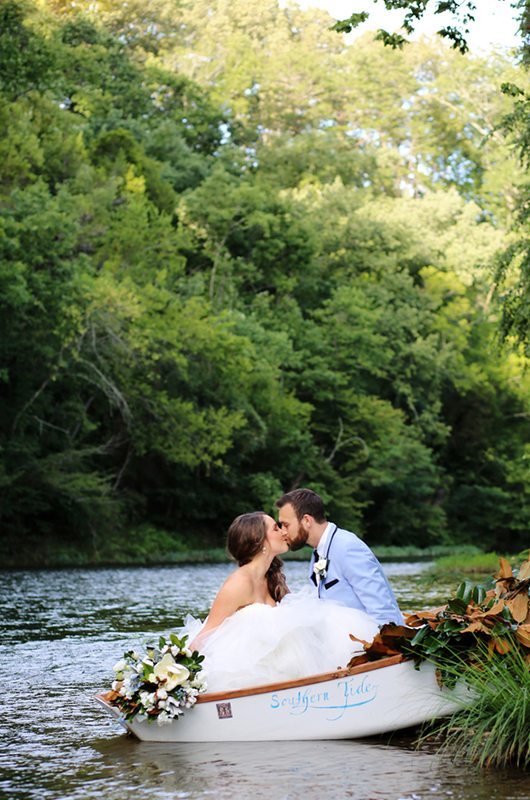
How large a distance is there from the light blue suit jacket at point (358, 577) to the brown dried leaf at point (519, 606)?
880 mm

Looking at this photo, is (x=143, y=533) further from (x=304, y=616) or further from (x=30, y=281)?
(x=304, y=616)

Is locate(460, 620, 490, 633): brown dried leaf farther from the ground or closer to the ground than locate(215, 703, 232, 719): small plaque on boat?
farther from the ground

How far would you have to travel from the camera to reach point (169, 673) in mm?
7797

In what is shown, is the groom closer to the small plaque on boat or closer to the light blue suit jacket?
the light blue suit jacket

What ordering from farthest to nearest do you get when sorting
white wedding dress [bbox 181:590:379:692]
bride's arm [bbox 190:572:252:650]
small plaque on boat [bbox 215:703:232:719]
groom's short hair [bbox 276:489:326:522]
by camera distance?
bride's arm [bbox 190:572:252:650] → groom's short hair [bbox 276:489:326:522] → white wedding dress [bbox 181:590:379:692] → small plaque on boat [bbox 215:703:232:719]

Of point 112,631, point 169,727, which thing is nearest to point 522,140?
point 112,631

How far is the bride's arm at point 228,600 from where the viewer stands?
27.9ft

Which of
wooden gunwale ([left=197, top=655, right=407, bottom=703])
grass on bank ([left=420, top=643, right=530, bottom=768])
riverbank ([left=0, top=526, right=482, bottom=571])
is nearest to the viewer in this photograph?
grass on bank ([left=420, top=643, right=530, bottom=768])

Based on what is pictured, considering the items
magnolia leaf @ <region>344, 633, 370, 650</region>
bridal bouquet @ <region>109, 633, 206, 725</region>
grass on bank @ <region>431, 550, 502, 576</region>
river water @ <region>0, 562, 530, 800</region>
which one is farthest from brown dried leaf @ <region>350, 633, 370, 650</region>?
grass on bank @ <region>431, 550, 502, 576</region>

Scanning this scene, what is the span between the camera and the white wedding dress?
8031mm

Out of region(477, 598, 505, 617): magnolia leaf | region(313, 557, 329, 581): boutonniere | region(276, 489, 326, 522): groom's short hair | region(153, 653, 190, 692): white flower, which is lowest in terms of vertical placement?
region(153, 653, 190, 692): white flower

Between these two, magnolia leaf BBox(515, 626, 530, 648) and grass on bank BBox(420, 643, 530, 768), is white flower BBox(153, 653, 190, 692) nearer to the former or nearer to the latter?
grass on bank BBox(420, 643, 530, 768)

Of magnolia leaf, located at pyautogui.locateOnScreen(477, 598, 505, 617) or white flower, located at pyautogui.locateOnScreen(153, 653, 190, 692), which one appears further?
white flower, located at pyautogui.locateOnScreen(153, 653, 190, 692)

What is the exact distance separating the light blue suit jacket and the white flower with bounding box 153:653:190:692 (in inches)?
46.2
